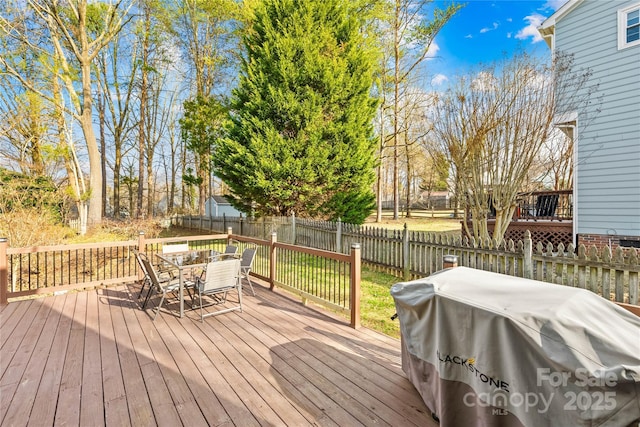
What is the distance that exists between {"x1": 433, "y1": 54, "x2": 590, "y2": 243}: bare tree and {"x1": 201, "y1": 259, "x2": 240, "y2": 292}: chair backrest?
5.53 metres

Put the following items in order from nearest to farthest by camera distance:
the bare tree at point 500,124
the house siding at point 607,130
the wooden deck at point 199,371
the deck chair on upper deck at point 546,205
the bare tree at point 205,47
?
1. the wooden deck at point 199,371
2. the bare tree at point 500,124
3. the house siding at point 607,130
4. the deck chair on upper deck at point 546,205
5. the bare tree at point 205,47

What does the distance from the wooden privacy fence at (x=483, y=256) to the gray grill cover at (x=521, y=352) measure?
319 cm

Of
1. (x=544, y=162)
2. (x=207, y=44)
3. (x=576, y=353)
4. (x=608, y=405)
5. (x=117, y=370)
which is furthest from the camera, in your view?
(x=207, y=44)

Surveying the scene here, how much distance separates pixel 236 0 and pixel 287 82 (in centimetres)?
833

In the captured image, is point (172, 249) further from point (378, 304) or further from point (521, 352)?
point (521, 352)

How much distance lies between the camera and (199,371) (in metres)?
2.91

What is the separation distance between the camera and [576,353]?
55.3 inches

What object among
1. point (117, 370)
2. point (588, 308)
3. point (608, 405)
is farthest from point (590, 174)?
point (117, 370)

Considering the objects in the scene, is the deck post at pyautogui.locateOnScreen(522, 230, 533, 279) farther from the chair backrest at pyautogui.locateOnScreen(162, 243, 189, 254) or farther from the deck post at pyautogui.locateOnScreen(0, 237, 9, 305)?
the deck post at pyautogui.locateOnScreen(0, 237, 9, 305)

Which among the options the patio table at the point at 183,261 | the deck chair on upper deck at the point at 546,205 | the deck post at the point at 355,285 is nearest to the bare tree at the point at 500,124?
the deck post at the point at 355,285

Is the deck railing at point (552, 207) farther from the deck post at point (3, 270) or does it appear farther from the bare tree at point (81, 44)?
the bare tree at point (81, 44)

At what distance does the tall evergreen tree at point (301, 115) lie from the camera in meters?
10.8

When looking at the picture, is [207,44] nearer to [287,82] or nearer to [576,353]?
[287,82]

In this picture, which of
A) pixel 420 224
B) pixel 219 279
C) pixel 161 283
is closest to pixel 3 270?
pixel 161 283
